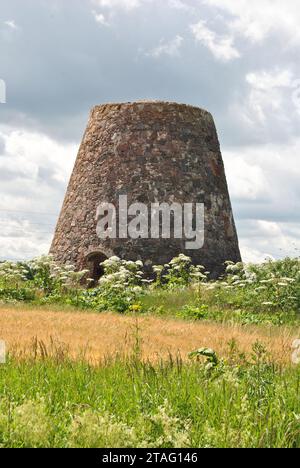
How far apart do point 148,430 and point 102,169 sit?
18.5 metres

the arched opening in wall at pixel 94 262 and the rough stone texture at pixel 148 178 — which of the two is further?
the arched opening in wall at pixel 94 262

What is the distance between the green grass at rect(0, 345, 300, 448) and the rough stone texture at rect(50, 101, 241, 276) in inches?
595

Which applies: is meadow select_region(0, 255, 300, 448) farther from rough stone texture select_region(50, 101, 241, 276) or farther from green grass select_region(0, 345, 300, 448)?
rough stone texture select_region(50, 101, 241, 276)

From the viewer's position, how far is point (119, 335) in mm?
9898

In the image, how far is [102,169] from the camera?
74.1 feet

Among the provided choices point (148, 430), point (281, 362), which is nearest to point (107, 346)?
point (281, 362)

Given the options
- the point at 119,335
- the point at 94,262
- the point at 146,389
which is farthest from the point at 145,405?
the point at 94,262

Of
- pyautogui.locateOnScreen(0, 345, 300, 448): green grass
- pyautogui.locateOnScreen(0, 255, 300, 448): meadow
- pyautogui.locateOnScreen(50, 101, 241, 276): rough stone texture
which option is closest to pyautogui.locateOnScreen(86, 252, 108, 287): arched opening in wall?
pyautogui.locateOnScreen(50, 101, 241, 276): rough stone texture

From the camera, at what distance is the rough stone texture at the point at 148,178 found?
21.7 metres

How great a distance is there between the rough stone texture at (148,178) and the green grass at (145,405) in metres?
15.1

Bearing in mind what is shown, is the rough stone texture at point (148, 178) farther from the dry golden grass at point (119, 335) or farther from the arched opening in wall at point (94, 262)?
the dry golden grass at point (119, 335)

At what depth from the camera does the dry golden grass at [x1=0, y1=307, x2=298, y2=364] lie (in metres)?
8.05

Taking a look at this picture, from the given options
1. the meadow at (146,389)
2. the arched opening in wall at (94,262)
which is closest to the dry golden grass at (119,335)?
the meadow at (146,389)

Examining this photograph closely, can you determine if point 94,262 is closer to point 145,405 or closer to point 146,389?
point 146,389
